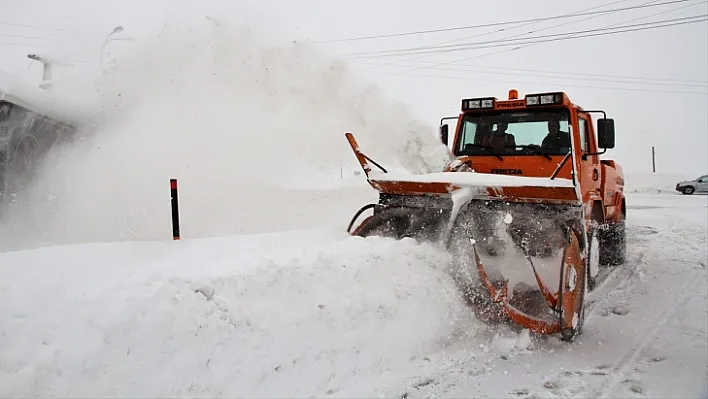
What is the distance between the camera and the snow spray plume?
26.3 feet

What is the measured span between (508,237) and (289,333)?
280cm

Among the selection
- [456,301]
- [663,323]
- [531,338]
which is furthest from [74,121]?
A: [663,323]

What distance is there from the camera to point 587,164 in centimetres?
627

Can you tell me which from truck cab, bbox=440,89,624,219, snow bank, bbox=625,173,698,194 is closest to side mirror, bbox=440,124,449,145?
truck cab, bbox=440,89,624,219

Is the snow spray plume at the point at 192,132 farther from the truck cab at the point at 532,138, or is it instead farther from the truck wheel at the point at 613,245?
the truck wheel at the point at 613,245

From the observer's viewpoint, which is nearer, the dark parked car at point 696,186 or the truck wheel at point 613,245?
the truck wheel at point 613,245

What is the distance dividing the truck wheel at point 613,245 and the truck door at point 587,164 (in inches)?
45.4

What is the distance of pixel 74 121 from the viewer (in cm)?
938

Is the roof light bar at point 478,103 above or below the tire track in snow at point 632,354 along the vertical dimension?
above

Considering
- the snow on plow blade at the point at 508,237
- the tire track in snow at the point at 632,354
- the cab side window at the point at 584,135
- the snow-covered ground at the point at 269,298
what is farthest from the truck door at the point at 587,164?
the tire track in snow at the point at 632,354

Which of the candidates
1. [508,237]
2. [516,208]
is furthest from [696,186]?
[516,208]

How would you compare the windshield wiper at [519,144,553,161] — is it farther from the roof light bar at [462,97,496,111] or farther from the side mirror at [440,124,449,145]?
the side mirror at [440,124,449,145]

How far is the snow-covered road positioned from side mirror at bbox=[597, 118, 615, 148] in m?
2.18

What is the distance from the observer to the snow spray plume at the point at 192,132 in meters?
8.01
